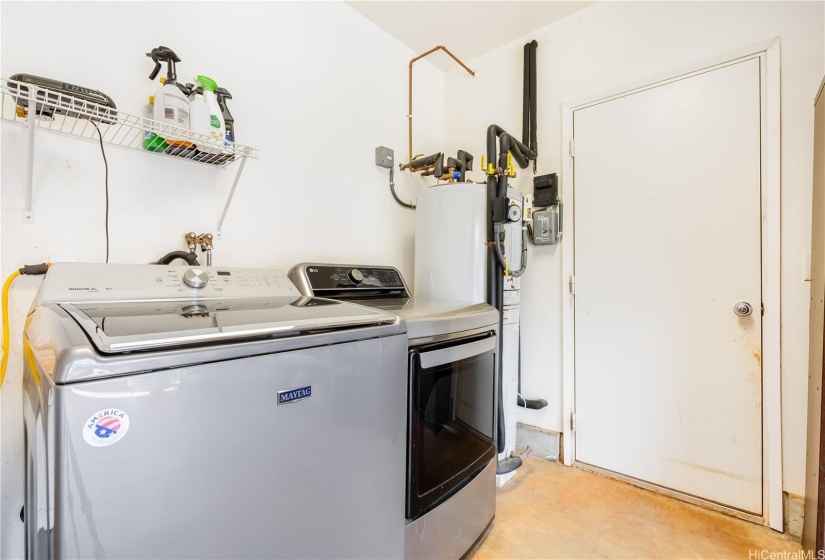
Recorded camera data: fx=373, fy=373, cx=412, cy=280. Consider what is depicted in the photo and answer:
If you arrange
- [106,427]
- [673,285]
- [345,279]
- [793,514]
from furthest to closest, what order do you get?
[673,285], [345,279], [793,514], [106,427]

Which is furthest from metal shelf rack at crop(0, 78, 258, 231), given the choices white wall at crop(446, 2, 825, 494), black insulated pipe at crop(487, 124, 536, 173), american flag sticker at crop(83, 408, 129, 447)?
white wall at crop(446, 2, 825, 494)

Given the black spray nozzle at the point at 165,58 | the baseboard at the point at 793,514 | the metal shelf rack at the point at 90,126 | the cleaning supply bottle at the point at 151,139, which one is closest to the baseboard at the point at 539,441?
the baseboard at the point at 793,514

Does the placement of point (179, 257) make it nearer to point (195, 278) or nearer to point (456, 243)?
point (195, 278)

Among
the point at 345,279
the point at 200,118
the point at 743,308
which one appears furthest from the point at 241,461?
the point at 743,308

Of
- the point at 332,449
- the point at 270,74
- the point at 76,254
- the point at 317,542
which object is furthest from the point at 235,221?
the point at 317,542

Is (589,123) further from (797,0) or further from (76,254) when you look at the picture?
(76,254)

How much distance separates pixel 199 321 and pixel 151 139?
2.95ft

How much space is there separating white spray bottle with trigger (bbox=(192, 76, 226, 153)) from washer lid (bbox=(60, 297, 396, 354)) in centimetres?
58

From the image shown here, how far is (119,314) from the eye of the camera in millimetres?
862

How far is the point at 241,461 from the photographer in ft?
2.49

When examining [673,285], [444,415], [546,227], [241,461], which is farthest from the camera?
[546,227]

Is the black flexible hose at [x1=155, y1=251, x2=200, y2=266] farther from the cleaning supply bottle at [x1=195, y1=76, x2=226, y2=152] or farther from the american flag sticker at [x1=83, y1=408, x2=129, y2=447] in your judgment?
the american flag sticker at [x1=83, y1=408, x2=129, y2=447]

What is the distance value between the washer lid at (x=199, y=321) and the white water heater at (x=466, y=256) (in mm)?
913

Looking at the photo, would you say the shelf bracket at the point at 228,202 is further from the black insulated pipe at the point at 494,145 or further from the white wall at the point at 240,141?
the black insulated pipe at the point at 494,145
